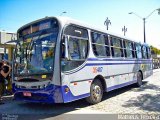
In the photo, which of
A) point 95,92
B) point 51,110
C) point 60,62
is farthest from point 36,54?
point 95,92

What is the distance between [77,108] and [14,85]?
2.35m

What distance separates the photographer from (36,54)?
764 centimetres

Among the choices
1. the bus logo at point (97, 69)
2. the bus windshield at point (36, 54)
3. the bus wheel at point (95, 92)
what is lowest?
the bus wheel at point (95, 92)

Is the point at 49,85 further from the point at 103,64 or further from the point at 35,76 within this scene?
the point at 103,64

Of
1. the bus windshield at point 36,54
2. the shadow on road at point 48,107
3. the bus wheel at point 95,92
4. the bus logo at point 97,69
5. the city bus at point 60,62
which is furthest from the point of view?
the bus logo at point 97,69

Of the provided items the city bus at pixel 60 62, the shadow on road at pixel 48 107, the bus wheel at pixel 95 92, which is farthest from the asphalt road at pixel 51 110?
the city bus at pixel 60 62

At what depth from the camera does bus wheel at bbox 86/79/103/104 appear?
842cm

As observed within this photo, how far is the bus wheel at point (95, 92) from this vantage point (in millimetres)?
8416

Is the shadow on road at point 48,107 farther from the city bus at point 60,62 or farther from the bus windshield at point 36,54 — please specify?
the bus windshield at point 36,54

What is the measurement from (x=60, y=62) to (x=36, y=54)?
42.2 inches

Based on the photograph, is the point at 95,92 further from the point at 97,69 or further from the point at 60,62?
the point at 60,62

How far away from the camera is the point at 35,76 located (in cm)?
733

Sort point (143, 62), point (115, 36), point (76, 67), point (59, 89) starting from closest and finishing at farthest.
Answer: point (59, 89)
point (76, 67)
point (115, 36)
point (143, 62)

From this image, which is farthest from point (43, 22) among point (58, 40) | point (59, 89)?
point (59, 89)
